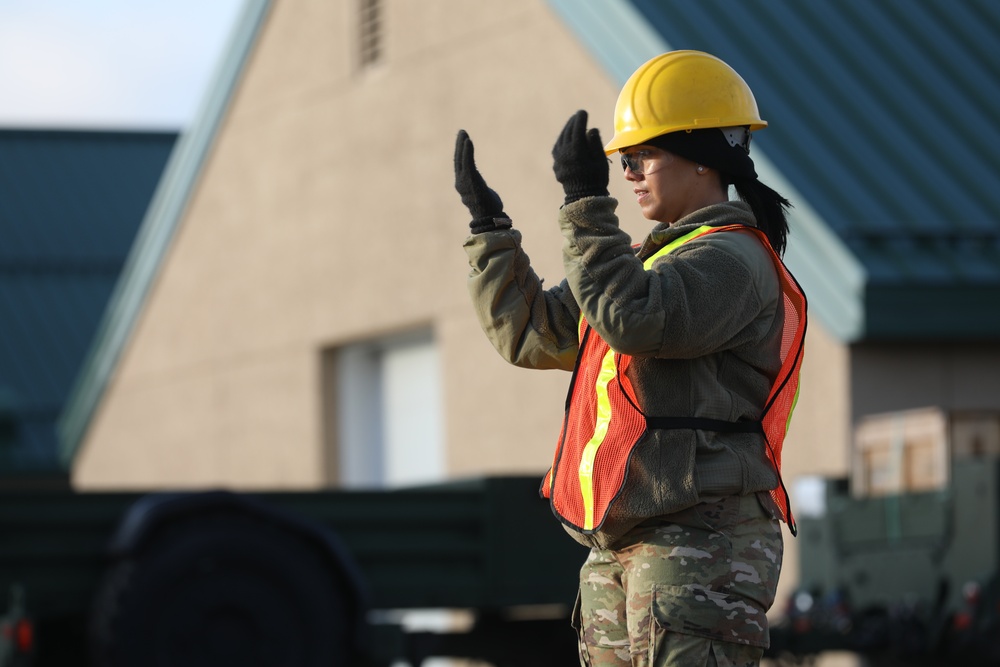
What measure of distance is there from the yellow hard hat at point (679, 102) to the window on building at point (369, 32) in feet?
40.0

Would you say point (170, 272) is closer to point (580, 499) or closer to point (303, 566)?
point (303, 566)

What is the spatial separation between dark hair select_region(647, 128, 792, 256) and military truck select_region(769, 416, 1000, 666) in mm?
4711

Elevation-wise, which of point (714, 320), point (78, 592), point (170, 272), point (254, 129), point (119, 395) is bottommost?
point (78, 592)

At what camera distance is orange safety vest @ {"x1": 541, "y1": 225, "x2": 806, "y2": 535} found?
3.88 m

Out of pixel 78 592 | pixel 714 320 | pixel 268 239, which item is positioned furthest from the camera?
pixel 268 239

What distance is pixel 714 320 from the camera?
12.4 feet

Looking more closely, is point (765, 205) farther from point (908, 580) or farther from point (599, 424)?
point (908, 580)

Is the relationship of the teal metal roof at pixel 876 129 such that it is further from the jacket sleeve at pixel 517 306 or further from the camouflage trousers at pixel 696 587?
the camouflage trousers at pixel 696 587

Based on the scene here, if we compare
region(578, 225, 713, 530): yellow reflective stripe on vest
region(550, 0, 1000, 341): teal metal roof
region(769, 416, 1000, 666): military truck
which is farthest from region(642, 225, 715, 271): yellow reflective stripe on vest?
region(550, 0, 1000, 341): teal metal roof

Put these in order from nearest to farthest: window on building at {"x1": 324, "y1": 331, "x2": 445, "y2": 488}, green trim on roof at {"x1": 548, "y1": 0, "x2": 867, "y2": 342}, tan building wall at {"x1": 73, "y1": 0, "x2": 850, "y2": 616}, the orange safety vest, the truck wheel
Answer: the orange safety vest < the truck wheel < green trim on roof at {"x1": 548, "y1": 0, "x2": 867, "y2": 342} < tan building wall at {"x1": 73, "y1": 0, "x2": 850, "y2": 616} < window on building at {"x1": 324, "y1": 331, "x2": 445, "y2": 488}

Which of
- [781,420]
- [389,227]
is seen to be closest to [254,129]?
[389,227]

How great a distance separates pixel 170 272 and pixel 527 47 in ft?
22.0

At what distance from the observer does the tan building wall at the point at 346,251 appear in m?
13.8

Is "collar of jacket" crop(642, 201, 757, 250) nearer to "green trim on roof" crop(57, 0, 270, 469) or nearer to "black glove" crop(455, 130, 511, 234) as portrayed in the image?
"black glove" crop(455, 130, 511, 234)
